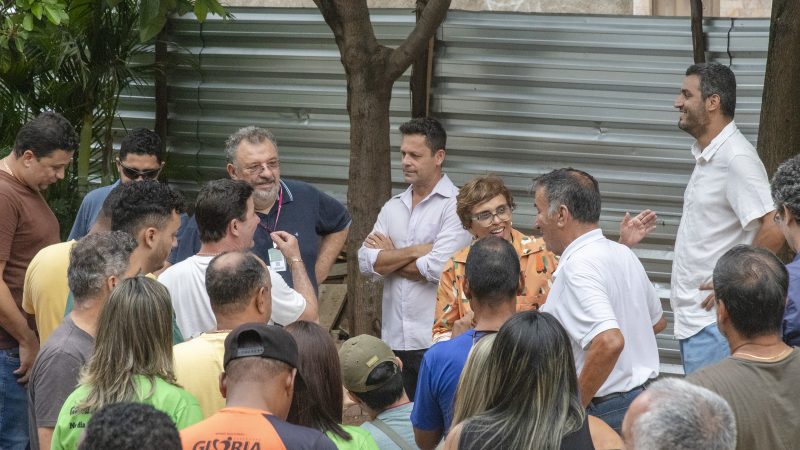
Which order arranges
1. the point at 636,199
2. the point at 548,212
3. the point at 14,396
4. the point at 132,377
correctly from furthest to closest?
the point at 636,199 < the point at 14,396 < the point at 548,212 < the point at 132,377

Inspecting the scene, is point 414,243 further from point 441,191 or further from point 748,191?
point 748,191

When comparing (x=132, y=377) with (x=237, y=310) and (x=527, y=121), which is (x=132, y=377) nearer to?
(x=237, y=310)

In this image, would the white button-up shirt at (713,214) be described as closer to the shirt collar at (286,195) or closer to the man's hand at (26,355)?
the shirt collar at (286,195)

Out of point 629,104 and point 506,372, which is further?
point 629,104

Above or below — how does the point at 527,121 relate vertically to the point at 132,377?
above

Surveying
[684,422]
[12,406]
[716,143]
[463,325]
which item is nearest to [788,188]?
[716,143]

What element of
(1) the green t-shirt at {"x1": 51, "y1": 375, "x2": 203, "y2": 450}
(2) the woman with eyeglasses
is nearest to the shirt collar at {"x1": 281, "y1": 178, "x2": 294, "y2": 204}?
(2) the woman with eyeglasses

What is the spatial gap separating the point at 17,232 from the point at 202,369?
234cm

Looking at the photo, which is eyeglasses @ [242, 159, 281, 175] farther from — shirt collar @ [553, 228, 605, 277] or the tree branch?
shirt collar @ [553, 228, 605, 277]

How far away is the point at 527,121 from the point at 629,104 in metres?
0.80

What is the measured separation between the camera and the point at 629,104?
8.64 meters

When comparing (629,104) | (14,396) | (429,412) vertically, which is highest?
(629,104)

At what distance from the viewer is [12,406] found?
623cm

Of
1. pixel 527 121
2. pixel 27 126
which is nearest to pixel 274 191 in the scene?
pixel 27 126
